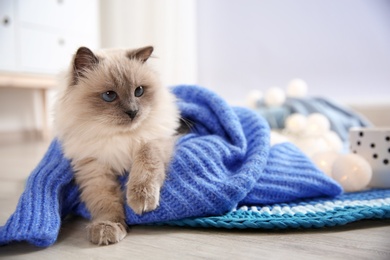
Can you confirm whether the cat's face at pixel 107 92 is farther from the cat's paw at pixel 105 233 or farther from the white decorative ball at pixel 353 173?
the white decorative ball at pixel 353 173

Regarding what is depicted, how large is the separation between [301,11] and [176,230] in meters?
2.64

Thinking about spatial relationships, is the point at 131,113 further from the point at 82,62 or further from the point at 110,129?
the point at 82,62

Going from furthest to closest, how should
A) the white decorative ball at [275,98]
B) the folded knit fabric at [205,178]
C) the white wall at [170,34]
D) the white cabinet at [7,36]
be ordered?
1. the white wall at [170,34]
2. the white cabinet at [7,36]
3. the white decorative ball at [275,98]
4. the folded knit fabric at [205,178]

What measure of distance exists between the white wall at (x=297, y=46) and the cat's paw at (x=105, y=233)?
2.45 m

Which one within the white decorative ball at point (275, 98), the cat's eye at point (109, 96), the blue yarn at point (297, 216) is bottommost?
the blue yarn at point (297, 216)

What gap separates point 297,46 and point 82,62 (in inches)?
97.5

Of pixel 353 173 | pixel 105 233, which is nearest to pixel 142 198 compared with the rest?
pixel 105 233

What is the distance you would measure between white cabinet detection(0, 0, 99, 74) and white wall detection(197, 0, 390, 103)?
111 cm


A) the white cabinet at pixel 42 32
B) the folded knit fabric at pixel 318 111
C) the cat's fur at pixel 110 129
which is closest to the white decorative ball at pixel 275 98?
the folded knit fabric at pixel 318 111

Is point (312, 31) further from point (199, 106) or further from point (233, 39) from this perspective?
point (199, 106)

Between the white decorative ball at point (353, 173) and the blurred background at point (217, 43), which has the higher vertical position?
the blurred background at point (217, 43)

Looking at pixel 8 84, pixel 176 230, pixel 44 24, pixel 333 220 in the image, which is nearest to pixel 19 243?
pixel 176 230

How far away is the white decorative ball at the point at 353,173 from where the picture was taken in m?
1.30

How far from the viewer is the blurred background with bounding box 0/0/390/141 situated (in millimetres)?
2840
